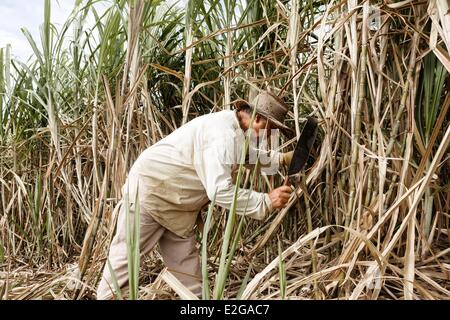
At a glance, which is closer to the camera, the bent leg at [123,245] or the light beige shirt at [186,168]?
the light beige shirt at [186,168]

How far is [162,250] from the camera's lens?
1.92 m

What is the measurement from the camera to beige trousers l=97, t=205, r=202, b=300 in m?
1.72

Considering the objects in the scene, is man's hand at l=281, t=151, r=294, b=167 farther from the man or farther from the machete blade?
the machete blade

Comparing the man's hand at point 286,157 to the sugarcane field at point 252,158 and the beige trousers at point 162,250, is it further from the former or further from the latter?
the beige trousers at point 162,250

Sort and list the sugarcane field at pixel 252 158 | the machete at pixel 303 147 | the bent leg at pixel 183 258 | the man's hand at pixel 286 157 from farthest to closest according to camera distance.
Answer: the bent leg at pixel 183 258 < the man's hand at pixel 286 157 < the machete at pixel 303 147 < the sugarcane field at pixel 252 158

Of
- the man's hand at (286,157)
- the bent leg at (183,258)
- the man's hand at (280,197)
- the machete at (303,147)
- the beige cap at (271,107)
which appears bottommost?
the bent leg at (183,258)

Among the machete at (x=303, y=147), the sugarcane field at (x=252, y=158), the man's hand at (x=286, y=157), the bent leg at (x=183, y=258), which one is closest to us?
the sugarcane field at (x=252, y=158)

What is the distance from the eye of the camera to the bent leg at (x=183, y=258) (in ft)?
6.13

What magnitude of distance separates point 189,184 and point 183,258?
340 mm

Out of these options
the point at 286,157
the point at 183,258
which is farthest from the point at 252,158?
the point at 183,258

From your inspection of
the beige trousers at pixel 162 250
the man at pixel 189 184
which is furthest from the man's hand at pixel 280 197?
the beige trousers at pixel 162 250

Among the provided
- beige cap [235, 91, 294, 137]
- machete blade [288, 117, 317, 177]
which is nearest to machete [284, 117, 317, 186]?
machete blade [288, 117, 317, 177]

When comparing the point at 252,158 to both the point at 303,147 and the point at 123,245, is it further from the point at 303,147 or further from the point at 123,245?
the point at 123,245
